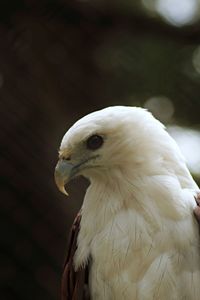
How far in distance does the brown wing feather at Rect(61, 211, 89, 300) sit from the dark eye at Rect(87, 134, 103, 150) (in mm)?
444

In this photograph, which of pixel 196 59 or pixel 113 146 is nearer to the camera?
pixel 113 146

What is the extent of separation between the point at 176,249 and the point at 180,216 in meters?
0.17

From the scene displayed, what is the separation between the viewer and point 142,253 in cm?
466

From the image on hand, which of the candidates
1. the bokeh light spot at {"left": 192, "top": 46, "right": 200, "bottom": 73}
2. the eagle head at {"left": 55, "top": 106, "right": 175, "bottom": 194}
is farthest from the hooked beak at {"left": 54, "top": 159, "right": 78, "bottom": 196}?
the bokeh light spot at {"left": 192, "top": 46, "right": 200, "bottom": 73}

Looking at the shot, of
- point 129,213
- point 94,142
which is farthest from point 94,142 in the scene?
point 129,213

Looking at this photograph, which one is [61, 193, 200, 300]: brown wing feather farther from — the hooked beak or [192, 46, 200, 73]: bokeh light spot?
[192, 46, 200, 73]: bokeh light spot

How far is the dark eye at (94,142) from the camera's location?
4734 mm

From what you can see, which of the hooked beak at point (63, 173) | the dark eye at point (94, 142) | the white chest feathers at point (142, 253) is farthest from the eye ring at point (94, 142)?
the white chest feathers at point (142, 253)

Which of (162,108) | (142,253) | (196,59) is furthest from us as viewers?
(196,59)

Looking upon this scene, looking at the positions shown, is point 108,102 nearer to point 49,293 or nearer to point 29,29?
point 29,29

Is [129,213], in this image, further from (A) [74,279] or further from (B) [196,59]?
(B) [196,59]

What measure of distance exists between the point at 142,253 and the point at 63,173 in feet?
1.87

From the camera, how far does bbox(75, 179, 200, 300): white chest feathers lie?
461 cm

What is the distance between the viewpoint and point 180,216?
4.67m
